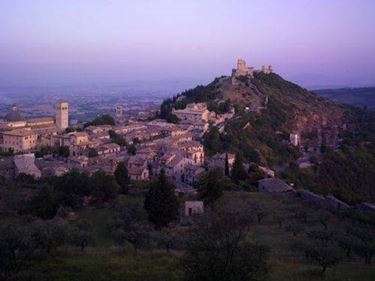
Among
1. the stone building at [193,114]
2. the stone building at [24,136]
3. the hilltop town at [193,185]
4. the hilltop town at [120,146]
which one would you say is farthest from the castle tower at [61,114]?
the stone building at [193,114]

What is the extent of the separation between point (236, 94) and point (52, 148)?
36577mm

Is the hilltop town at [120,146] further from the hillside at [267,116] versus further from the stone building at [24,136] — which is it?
the hillside at [267,116]

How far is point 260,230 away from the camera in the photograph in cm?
2266

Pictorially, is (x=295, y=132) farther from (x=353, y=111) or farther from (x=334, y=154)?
(x=353, y=111)

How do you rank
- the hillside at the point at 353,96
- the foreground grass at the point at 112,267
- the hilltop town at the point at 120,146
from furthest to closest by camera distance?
the hillside at the point at 353,96 < the hilltop town at the point at 120,146 < the foreground grass at the point at 112,267

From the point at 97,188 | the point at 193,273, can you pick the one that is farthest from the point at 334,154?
the point at 193,273

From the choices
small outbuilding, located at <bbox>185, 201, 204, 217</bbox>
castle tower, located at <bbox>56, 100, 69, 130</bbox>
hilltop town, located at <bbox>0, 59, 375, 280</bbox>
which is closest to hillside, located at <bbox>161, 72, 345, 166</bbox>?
hilltop town, located at <bbox>0, 59, 375, 280</bbox>

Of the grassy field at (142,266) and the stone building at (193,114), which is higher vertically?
the stone building at (193,114)

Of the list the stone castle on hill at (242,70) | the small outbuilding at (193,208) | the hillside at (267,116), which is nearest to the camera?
the small outbuilding at (193,208)

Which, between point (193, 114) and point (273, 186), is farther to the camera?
point (193, 114)

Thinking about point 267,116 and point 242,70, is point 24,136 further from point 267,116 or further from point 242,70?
point 242,70

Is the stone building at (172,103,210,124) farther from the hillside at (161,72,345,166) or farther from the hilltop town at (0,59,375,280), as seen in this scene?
the hillside at (161,72,345,166)

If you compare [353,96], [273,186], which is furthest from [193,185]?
[353,96]

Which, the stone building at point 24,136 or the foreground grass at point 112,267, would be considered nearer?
the foreground grass at point 112,267
